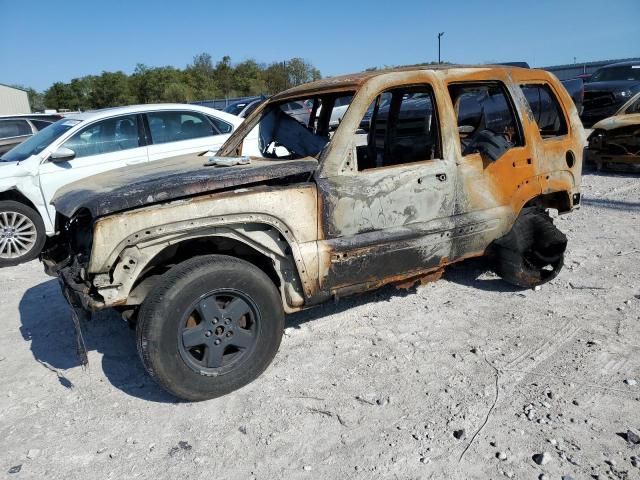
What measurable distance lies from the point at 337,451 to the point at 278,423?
1.34 ft

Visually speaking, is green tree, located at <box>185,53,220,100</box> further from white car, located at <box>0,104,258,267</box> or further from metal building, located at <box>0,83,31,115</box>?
white car, located at <box>0,104,258,267</box>

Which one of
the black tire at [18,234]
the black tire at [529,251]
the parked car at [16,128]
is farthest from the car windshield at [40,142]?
the black tire at [529,251]

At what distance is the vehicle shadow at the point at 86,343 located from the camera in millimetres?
3193

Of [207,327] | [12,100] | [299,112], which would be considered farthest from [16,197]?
[12,100]

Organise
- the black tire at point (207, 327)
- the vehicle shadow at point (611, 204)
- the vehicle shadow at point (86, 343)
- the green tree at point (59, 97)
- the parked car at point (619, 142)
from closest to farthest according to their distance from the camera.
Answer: the black tire at point (207, 327) → the vehicle shadow at point (86, 343) → the vehicle shadow at point (611, 204) → the parked car at point (619, 142) → the green tree at point (59, 97)

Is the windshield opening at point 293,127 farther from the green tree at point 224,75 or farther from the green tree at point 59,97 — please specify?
the green tree at point 59,97

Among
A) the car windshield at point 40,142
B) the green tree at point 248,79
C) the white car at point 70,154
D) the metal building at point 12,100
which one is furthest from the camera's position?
the green tree at point 248,79

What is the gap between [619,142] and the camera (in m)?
8.35

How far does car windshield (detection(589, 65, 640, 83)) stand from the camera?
14.4 m

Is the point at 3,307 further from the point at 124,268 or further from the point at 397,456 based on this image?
the point at 397,456

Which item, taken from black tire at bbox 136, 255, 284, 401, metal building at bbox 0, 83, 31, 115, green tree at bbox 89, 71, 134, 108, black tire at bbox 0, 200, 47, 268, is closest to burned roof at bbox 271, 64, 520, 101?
black tire at bbox 136, 255, 284, 401

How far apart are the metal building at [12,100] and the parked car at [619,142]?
52.9 metres

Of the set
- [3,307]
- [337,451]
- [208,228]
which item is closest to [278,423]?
[337,451]

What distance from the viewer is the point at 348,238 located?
324cm
